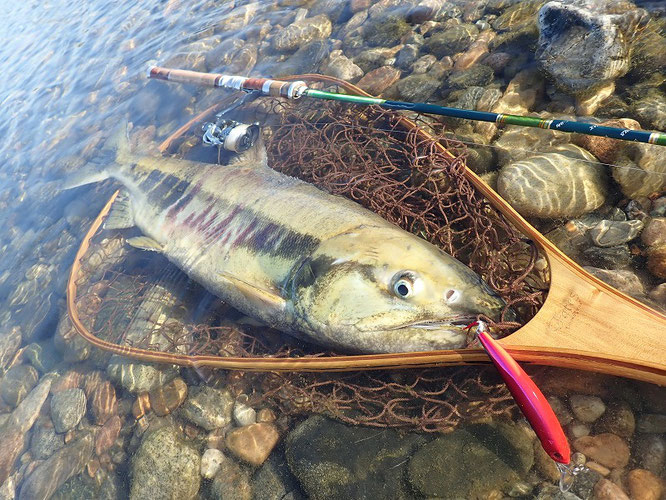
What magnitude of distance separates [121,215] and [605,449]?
7320mm

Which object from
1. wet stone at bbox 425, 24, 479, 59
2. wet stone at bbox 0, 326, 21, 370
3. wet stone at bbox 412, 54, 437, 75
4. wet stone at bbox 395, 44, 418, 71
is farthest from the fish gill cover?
wet stone at bbox 425, 24, 479, 59

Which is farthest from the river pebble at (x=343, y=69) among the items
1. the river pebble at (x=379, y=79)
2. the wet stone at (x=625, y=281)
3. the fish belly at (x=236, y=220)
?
the wet stone at (x=625, y=281)

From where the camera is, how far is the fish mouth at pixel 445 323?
3.11m

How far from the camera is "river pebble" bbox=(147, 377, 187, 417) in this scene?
197 inches

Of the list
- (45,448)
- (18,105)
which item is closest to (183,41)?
(18,105)

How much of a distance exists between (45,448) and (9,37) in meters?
21.0

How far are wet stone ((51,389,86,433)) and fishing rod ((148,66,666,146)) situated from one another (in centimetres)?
562

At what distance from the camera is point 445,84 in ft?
20.6

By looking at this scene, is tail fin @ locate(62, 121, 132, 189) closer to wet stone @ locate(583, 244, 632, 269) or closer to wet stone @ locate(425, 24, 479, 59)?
wet stone @ locate(425, 24, 479, 59)

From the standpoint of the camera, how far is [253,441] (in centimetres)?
425

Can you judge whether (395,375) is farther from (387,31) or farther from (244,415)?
(387,31)

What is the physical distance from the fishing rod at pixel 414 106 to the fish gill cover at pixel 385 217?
464mm

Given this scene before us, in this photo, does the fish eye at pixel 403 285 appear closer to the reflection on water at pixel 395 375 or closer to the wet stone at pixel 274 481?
the reflection on water at pixel 395 375

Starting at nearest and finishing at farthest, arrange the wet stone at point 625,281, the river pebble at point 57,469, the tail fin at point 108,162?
1. the wet stone at point 625,281
2. the river pebble at point 57,469
3. the tail fin at point 108,162
